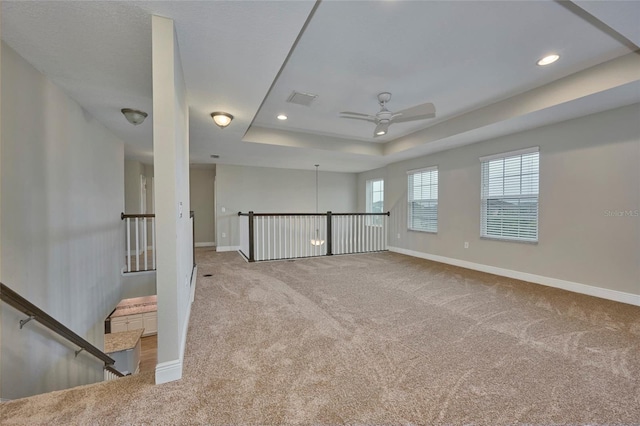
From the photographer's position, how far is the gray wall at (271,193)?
6879 mm

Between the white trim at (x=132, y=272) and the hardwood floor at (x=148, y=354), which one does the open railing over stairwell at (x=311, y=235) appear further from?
the hardwood floor at (x=148, y=354)

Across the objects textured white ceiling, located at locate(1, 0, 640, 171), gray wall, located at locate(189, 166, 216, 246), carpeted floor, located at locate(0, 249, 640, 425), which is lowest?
carpeted floor, located at locate(0, 249, 640, 425)

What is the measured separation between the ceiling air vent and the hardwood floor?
4.34 metres

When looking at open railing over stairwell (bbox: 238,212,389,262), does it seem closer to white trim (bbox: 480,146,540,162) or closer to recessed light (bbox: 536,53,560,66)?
white trim (bbox: 480,146,540,162)

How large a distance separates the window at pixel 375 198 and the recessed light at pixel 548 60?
192 inches

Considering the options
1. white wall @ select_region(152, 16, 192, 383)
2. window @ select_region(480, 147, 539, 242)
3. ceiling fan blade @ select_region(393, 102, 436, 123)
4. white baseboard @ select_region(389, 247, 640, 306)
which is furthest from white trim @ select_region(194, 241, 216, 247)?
window @ select_region(480, 147, 539, 242)

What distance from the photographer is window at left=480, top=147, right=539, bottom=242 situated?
153 inches

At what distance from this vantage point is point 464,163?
190 inches

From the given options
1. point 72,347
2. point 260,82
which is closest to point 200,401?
point 72,347

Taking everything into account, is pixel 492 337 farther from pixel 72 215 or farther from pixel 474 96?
pixel 72 215

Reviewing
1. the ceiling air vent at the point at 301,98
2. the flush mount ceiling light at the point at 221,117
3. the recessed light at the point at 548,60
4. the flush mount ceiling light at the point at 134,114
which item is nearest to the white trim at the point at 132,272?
the flush mount ceiling light at the point at 134,114

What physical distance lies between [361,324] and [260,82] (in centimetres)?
263

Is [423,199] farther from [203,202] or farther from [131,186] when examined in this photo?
[131,186]

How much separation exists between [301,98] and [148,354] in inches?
198
